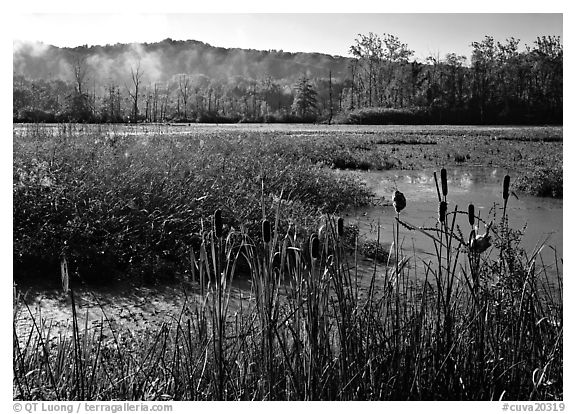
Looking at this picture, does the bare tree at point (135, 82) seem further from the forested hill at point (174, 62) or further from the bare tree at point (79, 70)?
the bare tree at point (79, 70)

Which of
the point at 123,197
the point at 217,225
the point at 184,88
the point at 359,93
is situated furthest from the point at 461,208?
the point at 217,225

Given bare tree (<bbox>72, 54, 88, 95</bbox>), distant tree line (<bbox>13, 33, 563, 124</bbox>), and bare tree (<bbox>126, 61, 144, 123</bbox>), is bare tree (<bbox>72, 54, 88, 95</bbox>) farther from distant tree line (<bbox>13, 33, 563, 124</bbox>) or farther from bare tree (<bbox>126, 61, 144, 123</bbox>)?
bare tree (<bbox>126, 61, 144, 123</bbox>)

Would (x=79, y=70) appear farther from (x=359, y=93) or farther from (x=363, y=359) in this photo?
(x=363, y=359)

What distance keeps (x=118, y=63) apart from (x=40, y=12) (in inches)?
15.7

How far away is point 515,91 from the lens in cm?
268

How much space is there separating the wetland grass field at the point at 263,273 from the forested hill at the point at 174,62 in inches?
9.6

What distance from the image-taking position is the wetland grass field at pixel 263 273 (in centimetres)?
174

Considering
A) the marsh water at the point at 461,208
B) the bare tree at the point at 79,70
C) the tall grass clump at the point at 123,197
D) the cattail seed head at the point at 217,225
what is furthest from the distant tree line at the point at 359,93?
the cattail seed head at the point at 217,225

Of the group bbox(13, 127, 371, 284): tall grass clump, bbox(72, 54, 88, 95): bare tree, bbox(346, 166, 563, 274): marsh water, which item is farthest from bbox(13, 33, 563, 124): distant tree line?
bbox(346, 166, 563, 274): marsh water

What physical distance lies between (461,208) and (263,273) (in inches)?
53.1

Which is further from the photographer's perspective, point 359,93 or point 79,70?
point 359,93

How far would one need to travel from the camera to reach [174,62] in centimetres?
246
